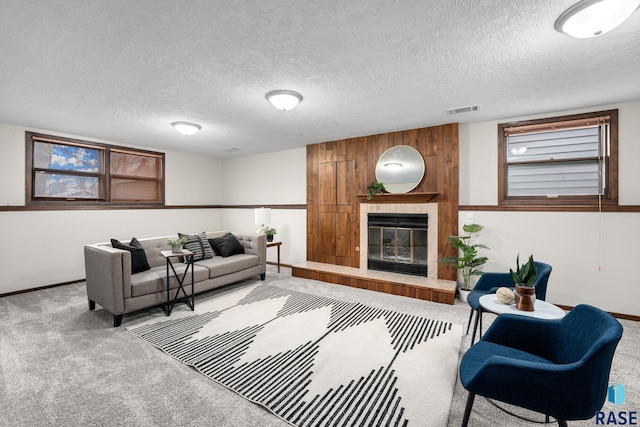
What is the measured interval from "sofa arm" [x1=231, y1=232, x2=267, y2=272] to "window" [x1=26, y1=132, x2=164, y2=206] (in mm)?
2291

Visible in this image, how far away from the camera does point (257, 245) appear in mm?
4723

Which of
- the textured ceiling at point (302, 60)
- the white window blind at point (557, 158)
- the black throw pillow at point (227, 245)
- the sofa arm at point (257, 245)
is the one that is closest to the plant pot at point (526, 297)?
the textured ceiling at point (302, 60)

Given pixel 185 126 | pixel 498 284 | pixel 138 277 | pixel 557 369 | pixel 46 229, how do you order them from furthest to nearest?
pixel 46 229 < pixel 185 126 < pixel 138 277 < pixel 498 284 < pixel 557 369

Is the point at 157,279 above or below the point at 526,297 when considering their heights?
below

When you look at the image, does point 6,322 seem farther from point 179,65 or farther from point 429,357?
point 429,357

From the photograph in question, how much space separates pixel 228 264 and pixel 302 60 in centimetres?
299

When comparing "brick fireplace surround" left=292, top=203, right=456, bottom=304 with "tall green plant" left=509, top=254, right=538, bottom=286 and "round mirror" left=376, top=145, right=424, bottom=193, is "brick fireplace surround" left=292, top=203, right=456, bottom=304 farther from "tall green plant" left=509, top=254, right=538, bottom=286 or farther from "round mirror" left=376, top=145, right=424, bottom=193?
"tall green plant" left=509, top=254, right=538, bottom=286

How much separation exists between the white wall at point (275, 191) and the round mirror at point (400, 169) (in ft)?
5.53

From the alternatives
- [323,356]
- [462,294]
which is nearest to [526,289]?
[323,356]

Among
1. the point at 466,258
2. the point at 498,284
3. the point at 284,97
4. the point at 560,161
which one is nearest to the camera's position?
the point at 498,284

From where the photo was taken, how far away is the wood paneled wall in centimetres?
408

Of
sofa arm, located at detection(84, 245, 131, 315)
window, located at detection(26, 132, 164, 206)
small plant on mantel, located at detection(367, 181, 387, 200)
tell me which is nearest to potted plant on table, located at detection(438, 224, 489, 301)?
small plant on mantel, located at detection(367, 181, 387, 200)

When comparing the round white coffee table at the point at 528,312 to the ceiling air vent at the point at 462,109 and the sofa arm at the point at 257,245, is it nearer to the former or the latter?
the ceiling air vent at the point at 462,109

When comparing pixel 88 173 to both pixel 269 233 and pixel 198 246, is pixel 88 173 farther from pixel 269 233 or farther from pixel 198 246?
pixel 269 233
